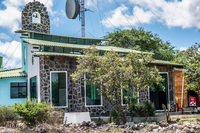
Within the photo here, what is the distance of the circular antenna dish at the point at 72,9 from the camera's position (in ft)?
68.2

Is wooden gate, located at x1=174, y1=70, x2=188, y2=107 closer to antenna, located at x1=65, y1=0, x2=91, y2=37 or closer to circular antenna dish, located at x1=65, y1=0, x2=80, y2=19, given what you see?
antenna, located at x1=65, y1=0, x2=91, y2=37

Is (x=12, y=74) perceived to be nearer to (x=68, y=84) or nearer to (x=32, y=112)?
(x=68, y=84)

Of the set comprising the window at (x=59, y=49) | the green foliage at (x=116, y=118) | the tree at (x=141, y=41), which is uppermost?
the tree at (x=141, y=41)

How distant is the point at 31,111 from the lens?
36.9 feet

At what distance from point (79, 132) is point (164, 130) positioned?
3682 mm

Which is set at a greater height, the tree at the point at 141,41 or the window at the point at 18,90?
the tree at the point at 141,41

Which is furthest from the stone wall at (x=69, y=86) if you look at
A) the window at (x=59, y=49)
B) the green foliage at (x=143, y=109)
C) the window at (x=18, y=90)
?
the window at (x=18, y=90)

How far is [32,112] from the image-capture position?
11211 mm

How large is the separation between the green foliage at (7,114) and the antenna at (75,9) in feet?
36.7

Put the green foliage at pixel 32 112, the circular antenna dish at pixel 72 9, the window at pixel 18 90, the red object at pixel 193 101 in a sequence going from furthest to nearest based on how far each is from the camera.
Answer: the circular antenna dish at pixel 72 9 < the red object at pixel 193 101 < the window at pixel 18 90 < the green foliage at pixel 32 112

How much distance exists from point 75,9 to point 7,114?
11.6 metres

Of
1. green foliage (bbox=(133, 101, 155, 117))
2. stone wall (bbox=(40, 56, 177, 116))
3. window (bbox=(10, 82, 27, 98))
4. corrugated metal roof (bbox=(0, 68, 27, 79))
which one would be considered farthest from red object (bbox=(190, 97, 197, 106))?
corrugated metal roof (bbox=(0, 68, 27, 79))

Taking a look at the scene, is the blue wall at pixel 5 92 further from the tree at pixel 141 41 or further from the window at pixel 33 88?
the tree at pixel 141 41

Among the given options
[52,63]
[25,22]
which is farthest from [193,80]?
[25,22]
